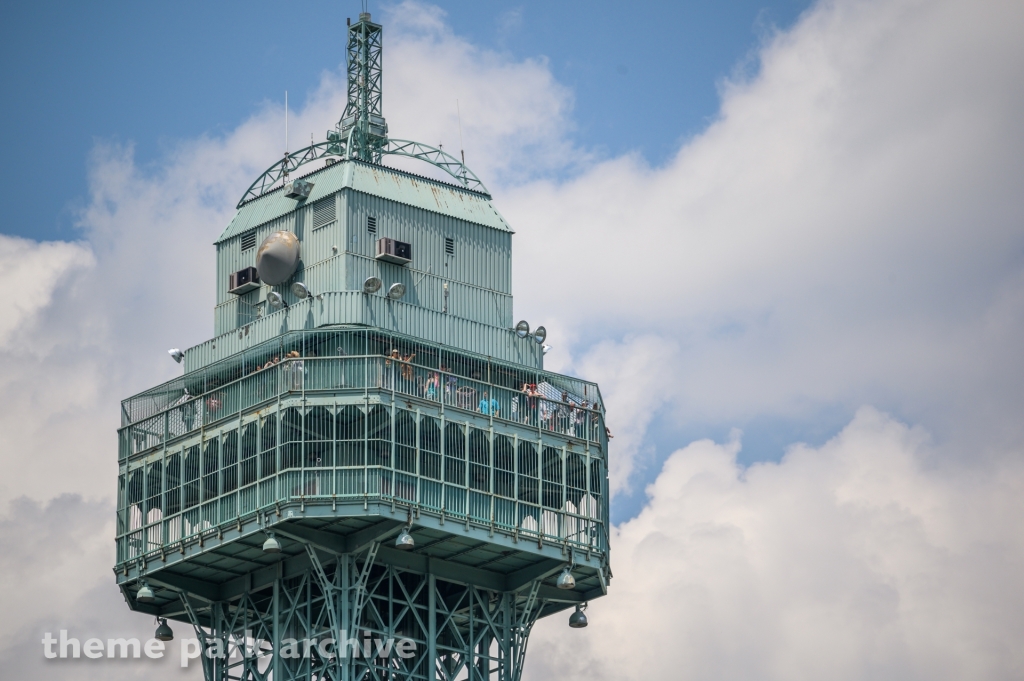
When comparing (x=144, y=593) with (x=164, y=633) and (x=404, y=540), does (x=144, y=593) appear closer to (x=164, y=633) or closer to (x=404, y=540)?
(x=164, y=633)

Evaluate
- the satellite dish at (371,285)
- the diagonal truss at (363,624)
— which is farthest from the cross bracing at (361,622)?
the satellite dish at (371,285)

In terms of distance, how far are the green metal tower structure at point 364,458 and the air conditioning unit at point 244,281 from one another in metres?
0.11

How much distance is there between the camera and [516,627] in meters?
121

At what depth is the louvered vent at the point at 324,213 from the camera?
4764 inches

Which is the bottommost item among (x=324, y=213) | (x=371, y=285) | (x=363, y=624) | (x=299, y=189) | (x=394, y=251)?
(x=363, y=624)

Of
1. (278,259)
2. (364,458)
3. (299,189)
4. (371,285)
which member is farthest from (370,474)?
(299,189)

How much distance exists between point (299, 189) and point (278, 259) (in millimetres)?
3672

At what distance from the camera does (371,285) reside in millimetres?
118312

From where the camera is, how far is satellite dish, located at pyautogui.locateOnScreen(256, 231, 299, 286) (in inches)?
4739

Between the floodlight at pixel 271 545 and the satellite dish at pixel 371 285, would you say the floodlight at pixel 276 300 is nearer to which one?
the satellite dish at pixel 371 285

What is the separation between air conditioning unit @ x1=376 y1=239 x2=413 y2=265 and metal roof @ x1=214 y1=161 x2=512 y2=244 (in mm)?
2285

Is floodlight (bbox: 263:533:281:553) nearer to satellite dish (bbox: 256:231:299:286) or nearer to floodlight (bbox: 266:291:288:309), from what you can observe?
floodlight (bbox: 266:291:288:309)

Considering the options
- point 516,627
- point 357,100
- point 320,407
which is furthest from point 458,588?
point 357,100

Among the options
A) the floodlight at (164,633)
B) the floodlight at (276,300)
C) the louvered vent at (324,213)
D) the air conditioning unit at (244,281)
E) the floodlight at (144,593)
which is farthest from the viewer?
the air conditioning unit at (244,281)
